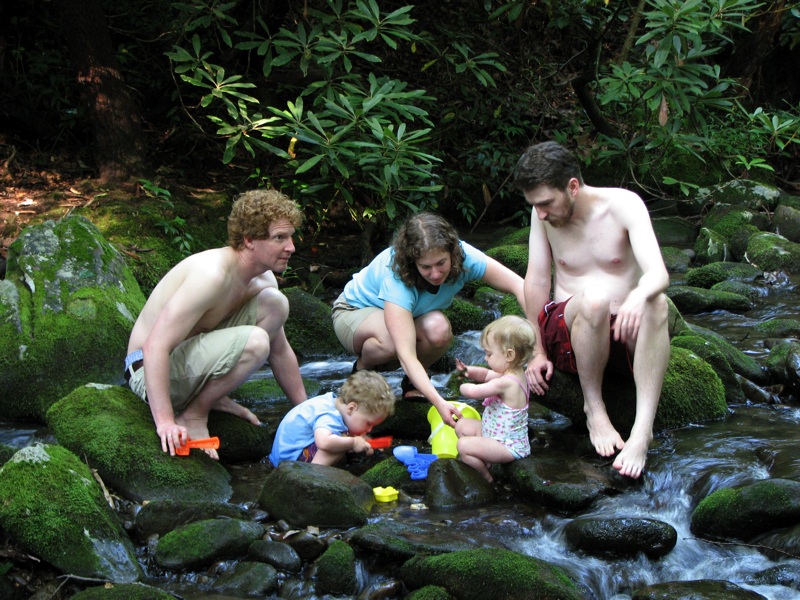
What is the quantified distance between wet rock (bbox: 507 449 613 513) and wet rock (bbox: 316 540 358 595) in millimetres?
1036

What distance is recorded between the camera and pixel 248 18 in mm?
9359

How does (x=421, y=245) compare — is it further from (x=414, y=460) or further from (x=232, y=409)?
(x=232, y=409)

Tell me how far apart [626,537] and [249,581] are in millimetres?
1546

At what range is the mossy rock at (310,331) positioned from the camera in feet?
23.3

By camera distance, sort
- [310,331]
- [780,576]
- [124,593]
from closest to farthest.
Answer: [124,593] → [780,576] → [310,331]

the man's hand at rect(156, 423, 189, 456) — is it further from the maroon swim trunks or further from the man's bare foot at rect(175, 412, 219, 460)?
the maroon swim trunks

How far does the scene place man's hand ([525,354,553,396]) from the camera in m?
4.93

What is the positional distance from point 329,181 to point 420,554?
5.29 meters

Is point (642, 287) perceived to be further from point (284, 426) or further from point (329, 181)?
point (329, 181)

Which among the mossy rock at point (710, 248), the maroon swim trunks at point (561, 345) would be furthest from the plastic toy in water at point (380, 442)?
the mossy rock at point (710, 248)

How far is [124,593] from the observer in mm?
3250

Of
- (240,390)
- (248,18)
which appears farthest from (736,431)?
(248,18)

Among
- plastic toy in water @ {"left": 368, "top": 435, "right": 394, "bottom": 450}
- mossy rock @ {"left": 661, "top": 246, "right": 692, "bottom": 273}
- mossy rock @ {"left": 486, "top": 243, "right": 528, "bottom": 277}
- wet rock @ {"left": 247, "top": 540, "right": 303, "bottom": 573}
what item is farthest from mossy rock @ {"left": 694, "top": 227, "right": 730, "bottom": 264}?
wet rock @ {"left": 247, "top": 540, "right": 303, "bottom": 573}

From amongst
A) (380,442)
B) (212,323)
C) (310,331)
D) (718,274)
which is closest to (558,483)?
(380,442)
